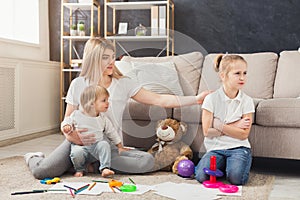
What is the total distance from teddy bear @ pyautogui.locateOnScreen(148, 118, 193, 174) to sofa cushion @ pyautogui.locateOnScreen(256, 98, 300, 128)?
48cm

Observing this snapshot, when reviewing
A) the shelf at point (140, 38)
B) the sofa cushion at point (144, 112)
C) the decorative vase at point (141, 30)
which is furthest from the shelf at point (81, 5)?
the sofa cushion at point (144, 112)

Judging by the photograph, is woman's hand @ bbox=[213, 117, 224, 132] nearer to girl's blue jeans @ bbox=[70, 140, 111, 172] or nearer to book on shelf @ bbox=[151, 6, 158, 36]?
girl's blue jeans @ bbox=[70, 140, 111, 172]

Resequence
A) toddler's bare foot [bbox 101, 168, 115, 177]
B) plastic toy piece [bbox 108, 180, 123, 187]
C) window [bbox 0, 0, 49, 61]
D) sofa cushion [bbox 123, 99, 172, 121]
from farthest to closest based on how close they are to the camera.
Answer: window [bbox 0, 0, 49, 61] < sofa cushion [bbox 123, 99, 172, 121] < toddler's bare foot [bbox 101, 168, 115, 177] < plastic toy piece [bbox 108, 180, 123, 187]

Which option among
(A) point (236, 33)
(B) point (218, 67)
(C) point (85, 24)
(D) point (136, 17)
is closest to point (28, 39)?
(C) point (85, 24)

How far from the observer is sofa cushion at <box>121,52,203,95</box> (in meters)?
3.38

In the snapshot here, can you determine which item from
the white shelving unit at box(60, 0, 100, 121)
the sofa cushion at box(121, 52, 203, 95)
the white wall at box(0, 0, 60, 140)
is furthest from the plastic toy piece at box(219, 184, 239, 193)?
the white shelving unit at box(60, 0, 100, 121)

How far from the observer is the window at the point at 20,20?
413cm

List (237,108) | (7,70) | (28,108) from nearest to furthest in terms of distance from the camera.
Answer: (237,108) → (7,70) → (28,108)

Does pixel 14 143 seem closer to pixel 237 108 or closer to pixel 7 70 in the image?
pixel 7 70

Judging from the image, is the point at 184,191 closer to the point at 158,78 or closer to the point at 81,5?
the point at 158,78

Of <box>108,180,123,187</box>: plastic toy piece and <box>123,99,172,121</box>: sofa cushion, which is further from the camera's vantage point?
<box>123,99,172,121</box>: sofa cushion

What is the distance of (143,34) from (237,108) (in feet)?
7.24

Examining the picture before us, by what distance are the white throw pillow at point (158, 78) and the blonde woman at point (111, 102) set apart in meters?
0.65

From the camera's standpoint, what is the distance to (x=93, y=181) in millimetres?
2254
